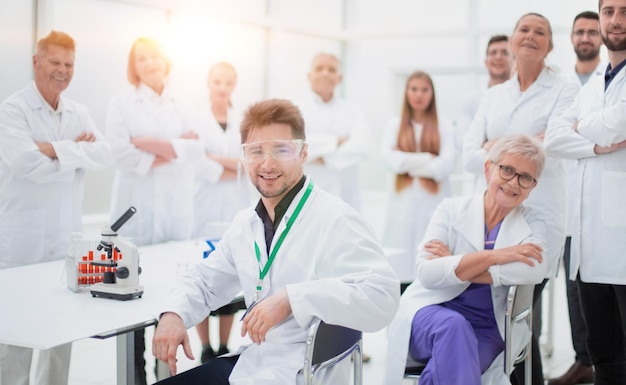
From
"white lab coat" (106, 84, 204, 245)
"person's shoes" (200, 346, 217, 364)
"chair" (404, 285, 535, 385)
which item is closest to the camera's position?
Answer: "chair" (404, 285, 535, 385)

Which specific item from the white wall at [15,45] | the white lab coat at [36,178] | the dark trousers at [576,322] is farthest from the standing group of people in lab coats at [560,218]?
the white wall at [15,45]

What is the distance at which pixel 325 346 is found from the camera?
1.95 metres

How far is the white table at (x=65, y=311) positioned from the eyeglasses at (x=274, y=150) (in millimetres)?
534

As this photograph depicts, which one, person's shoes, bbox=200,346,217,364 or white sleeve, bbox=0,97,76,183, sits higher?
white sleeve, bbox=0,97,76,183

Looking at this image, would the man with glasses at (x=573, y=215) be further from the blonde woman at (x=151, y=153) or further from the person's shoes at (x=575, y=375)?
the blonde woman at (x=151, y=153)

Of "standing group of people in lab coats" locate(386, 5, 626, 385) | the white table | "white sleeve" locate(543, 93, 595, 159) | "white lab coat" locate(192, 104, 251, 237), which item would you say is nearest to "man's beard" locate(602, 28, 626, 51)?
"standing group of people in lab coats" locate(386, 5, 626, 385)

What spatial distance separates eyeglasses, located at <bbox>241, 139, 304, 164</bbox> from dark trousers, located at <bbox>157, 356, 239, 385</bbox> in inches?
23.1

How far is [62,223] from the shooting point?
3.57 m

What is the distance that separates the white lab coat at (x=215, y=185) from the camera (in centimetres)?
448

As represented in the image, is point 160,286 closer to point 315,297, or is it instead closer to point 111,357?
point 315,297

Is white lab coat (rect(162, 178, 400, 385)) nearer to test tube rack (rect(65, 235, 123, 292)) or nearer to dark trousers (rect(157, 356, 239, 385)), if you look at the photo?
dark trousers (rect(157, 356, 239, 385))

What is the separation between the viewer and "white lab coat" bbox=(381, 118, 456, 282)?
4.77 m

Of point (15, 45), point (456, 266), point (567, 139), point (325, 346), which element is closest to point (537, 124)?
point (567, 139)

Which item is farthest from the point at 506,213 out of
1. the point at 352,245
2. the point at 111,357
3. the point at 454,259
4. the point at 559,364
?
the point at 111,357
